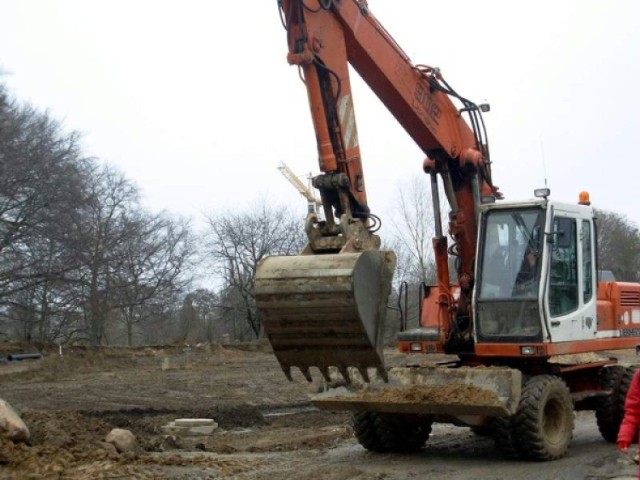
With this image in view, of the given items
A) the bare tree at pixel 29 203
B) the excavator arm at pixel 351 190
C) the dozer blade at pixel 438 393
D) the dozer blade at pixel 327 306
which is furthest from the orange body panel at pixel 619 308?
the bare tree at pixel 29 203

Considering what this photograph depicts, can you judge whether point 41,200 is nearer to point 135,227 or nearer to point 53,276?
point 53,276

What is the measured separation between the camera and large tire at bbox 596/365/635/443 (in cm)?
1065

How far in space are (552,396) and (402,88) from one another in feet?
12.8

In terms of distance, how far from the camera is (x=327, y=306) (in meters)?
7.26

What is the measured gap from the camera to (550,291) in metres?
9.53

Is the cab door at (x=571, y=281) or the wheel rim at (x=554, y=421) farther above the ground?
the cab door at (x=571, y=281)

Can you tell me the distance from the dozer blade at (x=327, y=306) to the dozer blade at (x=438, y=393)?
145cm

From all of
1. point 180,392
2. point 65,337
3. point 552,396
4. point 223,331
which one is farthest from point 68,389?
point 223,331

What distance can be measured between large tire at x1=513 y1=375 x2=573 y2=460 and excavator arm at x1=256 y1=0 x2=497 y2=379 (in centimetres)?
148

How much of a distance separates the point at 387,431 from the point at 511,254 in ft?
8.49

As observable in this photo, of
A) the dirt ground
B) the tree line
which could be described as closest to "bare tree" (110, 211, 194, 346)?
the tree line

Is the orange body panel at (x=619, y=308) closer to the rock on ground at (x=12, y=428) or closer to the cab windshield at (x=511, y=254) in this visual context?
the cab windshield at (x=511, y=254)

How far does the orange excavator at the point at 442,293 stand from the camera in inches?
294

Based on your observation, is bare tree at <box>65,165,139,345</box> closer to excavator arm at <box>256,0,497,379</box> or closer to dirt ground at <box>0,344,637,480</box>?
dirt ground at <box>0,344,637,480</box>
